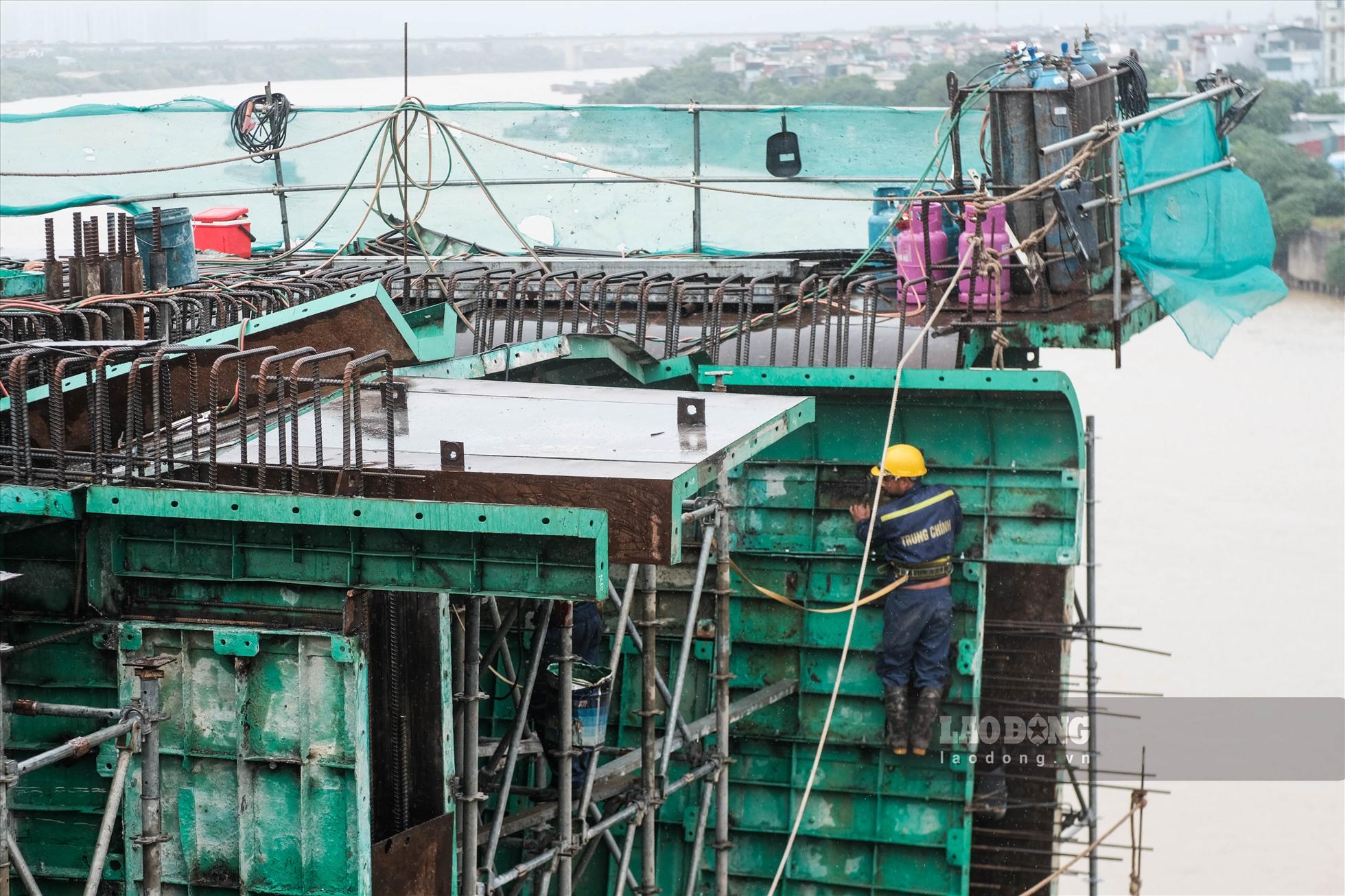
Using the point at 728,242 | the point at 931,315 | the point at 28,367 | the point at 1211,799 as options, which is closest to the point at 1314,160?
the point at 1211,799

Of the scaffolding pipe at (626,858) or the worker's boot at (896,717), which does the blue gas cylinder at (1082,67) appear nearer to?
the worker's boot at (896,717)

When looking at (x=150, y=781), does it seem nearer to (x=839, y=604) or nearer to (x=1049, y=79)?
(x=839, y=604)

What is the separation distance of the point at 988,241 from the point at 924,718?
12.6 ft

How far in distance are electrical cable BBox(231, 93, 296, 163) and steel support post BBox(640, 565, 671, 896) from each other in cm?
1103

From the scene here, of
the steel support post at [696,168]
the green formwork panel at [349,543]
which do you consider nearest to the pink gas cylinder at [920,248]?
the steel support post at [696,168]

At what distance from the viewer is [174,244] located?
575 inches

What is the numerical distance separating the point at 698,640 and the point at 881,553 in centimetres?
161

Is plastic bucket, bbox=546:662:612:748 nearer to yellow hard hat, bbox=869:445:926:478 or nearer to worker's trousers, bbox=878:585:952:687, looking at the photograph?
worker's trousers, bbox=878:585:952:687

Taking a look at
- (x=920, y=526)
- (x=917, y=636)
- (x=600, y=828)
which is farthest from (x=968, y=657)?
(x=600, y=828)

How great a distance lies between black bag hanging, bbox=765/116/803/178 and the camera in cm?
1905

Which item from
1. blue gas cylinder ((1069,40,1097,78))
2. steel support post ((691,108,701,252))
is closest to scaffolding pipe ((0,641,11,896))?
blue gas cylinder ((1069,40,1097,78))

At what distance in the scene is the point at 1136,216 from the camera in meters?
13.9

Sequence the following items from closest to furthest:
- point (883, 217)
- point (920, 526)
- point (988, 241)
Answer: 1. point (920, 526)
2. point (988, 241)
3. point (883, 217)

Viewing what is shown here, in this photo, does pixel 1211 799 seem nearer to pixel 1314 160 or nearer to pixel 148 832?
pixel 148 832
